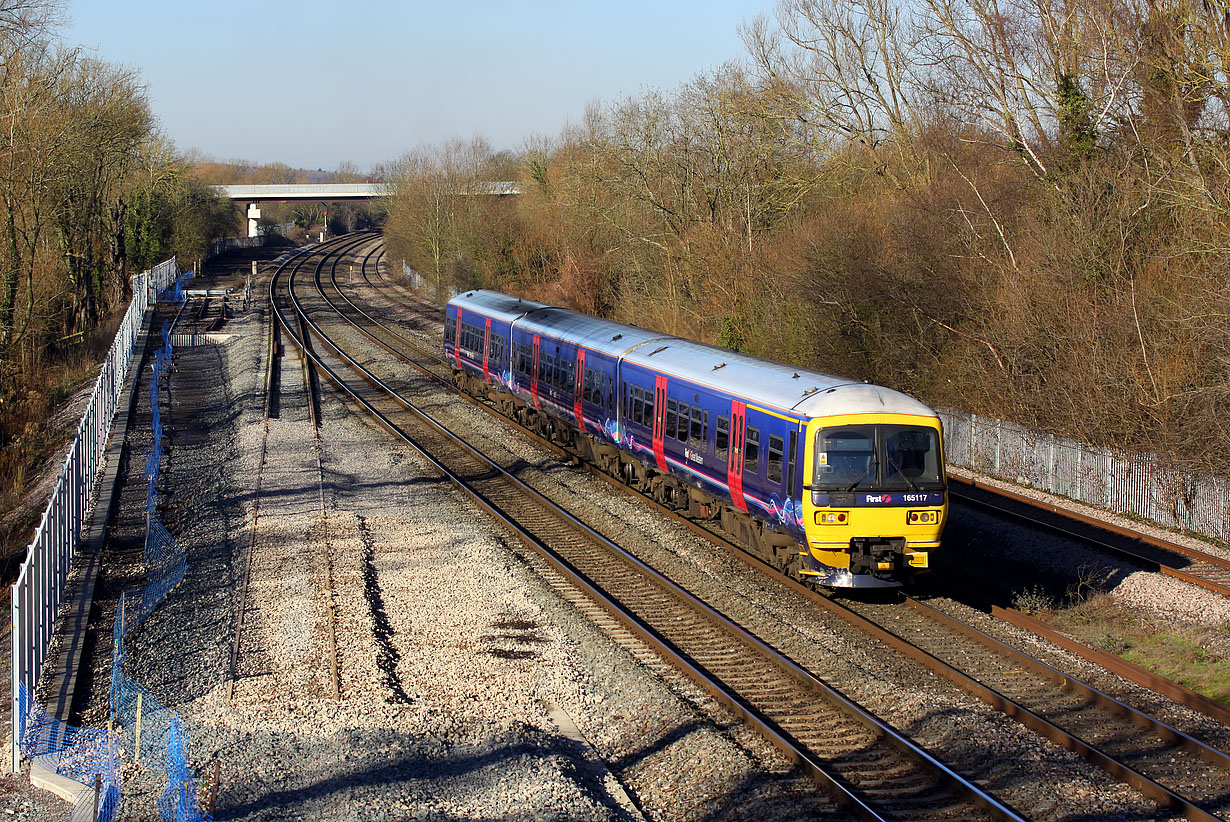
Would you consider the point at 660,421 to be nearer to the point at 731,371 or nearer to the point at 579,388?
the point at 731,371

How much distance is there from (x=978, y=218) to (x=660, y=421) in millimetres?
11200

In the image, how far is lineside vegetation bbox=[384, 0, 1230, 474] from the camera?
18141 millimetres

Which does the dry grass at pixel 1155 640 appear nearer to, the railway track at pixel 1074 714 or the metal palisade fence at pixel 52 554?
the railway track at pixel 1074 714

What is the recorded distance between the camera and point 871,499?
12.1m

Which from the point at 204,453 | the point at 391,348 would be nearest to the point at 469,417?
the point at 204,453

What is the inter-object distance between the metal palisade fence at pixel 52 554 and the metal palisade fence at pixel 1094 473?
51.7 feet

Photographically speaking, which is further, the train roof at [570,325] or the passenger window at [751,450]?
the train roof at [570,325]

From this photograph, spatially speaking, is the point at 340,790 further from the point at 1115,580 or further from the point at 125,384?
the point at 125,384

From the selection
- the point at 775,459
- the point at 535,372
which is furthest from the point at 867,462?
the point at 535,372

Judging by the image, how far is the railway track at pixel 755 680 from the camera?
316 inches

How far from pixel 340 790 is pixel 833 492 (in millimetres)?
6549

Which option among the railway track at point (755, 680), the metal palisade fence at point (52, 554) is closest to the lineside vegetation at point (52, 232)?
the metal palisade fence at point (52, 554)

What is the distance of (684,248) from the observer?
107ft

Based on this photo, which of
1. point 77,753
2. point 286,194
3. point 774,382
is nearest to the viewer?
point 77,753
